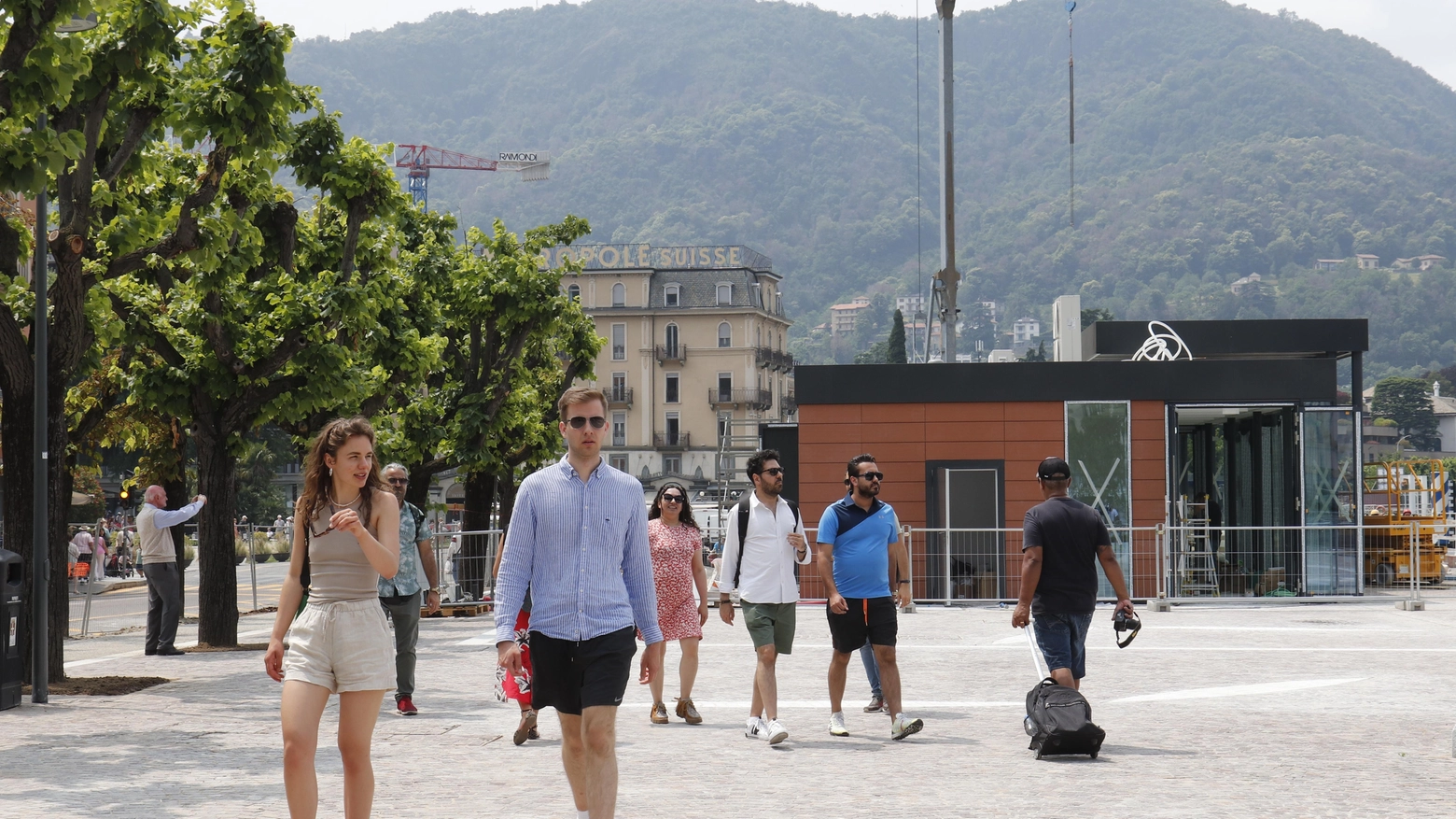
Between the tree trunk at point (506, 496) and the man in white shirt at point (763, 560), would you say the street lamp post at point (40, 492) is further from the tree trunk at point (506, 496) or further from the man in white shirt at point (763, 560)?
the tree trunk at point (506, 496)

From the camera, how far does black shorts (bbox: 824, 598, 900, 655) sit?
10.1 m

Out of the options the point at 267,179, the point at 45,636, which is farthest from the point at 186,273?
Answer: the point at 45,636

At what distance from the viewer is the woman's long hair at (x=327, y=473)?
6441 mm

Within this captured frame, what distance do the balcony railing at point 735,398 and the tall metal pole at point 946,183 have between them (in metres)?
68.8

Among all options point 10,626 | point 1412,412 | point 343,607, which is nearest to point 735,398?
point 1412,412

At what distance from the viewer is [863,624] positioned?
1014cm

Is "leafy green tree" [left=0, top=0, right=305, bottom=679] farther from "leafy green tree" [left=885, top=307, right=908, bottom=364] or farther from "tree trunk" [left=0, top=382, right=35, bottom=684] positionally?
"leafy green tree" [left=885, top=307, right=908, bottom=364]

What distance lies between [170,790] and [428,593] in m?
3.81

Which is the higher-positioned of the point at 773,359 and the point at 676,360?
the point at 773,359

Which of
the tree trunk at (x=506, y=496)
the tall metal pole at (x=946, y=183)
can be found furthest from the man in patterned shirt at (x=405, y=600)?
the tall metal pole at (x=946, y=183)

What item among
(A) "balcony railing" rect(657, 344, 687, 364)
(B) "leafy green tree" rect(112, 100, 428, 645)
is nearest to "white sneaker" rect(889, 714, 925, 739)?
(B) "leafy green tree" rect(112, 100, 428, 645)

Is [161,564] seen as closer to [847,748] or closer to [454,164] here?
[847,748]

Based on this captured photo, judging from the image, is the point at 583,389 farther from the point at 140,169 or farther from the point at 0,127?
the point at 140,169

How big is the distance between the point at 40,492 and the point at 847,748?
6.85 metres
